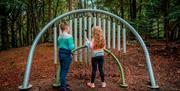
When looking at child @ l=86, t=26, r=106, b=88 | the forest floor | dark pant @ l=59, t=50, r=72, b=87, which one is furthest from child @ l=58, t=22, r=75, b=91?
the forest floor

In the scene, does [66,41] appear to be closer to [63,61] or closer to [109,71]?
[63,61]

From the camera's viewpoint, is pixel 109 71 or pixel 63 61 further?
pixel 109 71

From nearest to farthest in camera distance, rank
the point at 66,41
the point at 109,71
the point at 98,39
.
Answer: the point at 66,41
the point at 98,39
the point at 109,71

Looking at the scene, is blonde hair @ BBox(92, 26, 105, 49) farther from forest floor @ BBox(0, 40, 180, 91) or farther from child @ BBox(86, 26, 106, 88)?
forest floor @ BBox(0, 40, 180, 91)

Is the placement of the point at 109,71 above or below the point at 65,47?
below

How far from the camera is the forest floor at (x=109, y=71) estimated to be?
815 centimetres

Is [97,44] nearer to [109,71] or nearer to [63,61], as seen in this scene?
[63,61]

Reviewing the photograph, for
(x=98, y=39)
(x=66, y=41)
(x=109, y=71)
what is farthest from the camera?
(x=109, y=71)

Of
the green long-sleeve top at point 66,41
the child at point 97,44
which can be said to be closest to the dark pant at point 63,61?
the green long-sleeve top at point 66,41

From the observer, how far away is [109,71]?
9.92m

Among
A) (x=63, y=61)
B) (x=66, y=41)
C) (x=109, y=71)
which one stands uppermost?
(x=66, y=41)

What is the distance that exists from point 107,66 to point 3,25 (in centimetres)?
942

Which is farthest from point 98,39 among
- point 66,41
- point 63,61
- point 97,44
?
point 63,61

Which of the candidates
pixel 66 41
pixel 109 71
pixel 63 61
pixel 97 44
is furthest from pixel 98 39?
pixel 109 71
